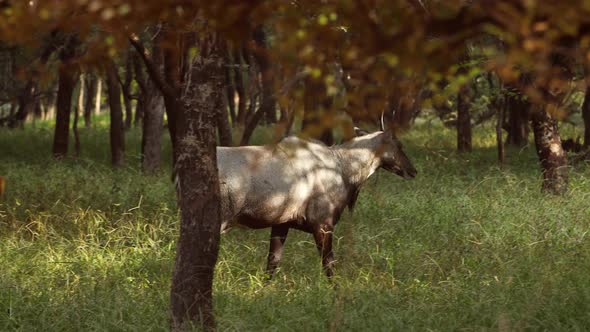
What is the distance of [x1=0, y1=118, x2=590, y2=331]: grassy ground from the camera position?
756 cm

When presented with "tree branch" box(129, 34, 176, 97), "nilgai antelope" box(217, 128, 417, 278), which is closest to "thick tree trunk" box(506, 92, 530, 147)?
"tree branch" box(129, 34, 176, 97)

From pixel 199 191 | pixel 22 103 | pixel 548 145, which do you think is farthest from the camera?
pixel 22 103

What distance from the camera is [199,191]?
23.2ft

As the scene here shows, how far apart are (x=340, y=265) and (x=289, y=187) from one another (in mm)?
917

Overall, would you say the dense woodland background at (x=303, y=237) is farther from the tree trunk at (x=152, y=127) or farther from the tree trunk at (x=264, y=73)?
the tree trunk at (x=152, y=127)

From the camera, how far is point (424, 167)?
19.6 m

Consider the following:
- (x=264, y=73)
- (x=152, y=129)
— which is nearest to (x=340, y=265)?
(x=264, y=73)

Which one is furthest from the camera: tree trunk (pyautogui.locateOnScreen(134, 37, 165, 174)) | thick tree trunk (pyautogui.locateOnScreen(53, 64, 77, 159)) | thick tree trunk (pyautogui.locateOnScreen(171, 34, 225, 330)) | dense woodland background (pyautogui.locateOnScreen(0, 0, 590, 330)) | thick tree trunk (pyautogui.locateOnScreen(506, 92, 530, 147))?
thick tree trunk (pyautogui.locateOnScreen(506, 92, 530, 147))

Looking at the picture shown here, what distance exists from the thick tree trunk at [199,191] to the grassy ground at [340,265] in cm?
33

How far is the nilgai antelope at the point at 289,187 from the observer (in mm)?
9500

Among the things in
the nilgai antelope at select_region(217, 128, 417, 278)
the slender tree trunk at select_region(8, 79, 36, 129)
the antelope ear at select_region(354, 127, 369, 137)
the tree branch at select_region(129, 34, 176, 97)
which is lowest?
the slender tree trunk at select_region(8, 79, 36, 129)

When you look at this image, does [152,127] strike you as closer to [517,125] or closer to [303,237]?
[303,237]

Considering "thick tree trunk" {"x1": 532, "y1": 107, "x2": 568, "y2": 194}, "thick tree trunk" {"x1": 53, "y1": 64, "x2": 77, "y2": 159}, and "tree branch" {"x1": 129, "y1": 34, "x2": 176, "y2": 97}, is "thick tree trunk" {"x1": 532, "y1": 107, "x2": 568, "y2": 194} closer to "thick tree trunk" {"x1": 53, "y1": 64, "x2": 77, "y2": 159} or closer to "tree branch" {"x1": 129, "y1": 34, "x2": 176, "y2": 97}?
"tree branch" {"x1": 129, "y1": 34, "x2": 176, "y2": 97}

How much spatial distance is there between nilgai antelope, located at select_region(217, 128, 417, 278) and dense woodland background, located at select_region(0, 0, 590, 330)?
14.1 inches
